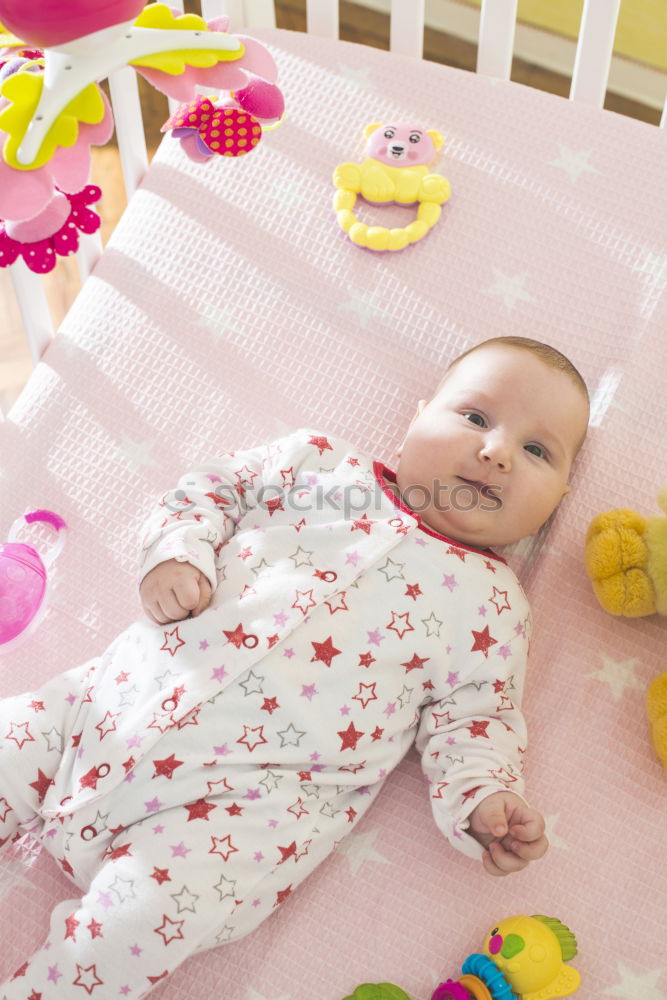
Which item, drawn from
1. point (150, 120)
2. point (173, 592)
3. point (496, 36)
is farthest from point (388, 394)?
point (150, 120)

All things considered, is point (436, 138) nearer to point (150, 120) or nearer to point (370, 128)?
point (370, 128)

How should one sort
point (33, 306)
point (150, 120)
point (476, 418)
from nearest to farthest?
point (476, 418) → point (33, 306) → point (150, 120)

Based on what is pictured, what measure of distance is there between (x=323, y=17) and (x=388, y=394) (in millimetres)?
572

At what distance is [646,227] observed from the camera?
1.27 metres

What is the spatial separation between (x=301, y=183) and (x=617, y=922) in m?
0.94

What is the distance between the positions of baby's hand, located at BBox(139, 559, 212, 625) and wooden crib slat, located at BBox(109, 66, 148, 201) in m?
0.58

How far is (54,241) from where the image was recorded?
0.72 m

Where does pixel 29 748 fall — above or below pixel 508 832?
below

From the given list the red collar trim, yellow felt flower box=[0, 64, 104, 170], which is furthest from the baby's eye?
yellow felt flower box=[0, 64, 104, 170]

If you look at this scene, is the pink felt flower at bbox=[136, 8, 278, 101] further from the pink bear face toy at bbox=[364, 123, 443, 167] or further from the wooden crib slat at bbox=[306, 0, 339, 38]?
the wooden crib slat at bbox=[306, 0, 339, 38]

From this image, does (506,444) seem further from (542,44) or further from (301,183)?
(542,44)

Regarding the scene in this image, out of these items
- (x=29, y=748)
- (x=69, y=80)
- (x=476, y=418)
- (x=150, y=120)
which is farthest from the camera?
(x=150, y=120)

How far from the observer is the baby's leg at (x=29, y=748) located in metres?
0.94

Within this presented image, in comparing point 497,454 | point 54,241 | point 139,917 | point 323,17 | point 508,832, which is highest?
point 323,17
